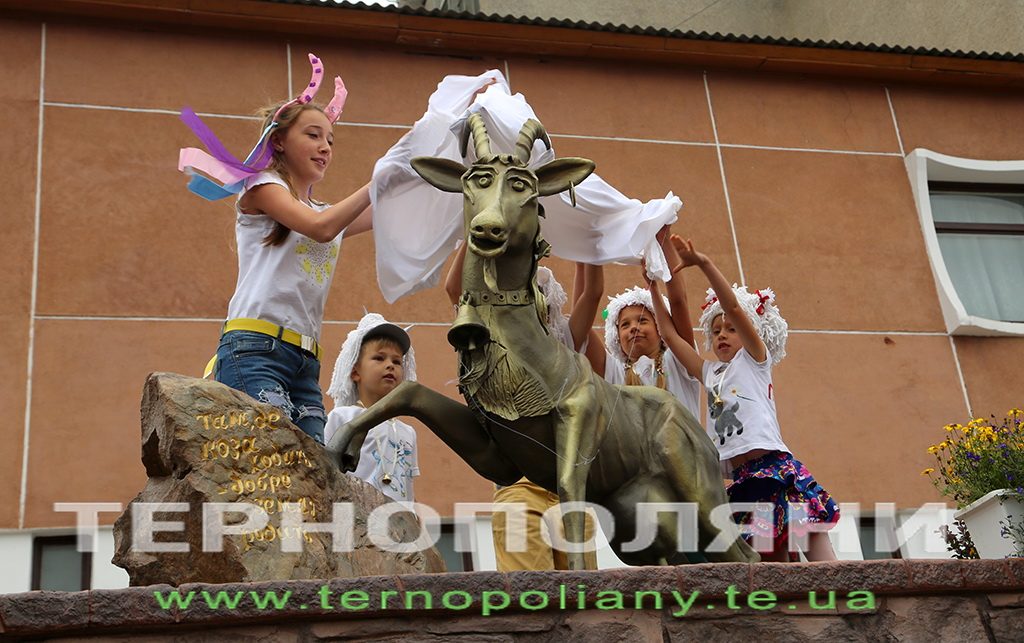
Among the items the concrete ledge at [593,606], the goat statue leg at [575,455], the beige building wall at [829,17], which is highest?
the beige building wall at [829,17]

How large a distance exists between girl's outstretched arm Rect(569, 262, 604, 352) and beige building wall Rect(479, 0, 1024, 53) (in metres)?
7.70

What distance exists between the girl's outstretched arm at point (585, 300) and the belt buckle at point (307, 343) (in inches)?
45.9

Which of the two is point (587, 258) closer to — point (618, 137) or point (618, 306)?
point (618, 306)

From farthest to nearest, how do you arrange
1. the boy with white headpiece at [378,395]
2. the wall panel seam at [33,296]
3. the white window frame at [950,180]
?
the white window frame at [950,180] < the wall panel seam at [33,296] < the boy with white headpiece at [378,395]

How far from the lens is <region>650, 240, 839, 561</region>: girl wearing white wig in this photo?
5.90m

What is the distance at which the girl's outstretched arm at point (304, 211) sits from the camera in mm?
5254

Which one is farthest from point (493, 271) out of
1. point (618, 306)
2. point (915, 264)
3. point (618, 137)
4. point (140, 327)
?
point (915, 264)

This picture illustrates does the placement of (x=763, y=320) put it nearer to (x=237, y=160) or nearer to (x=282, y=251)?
(x=282, y=251)

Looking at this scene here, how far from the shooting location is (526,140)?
4.99 m

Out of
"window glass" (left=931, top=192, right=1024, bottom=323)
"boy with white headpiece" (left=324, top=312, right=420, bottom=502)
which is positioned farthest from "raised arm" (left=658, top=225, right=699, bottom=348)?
"window glass" (left=931, top=192, right=1024, bottom=323)

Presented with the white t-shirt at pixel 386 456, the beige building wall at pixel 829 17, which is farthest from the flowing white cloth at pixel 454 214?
the beige building wall at pixel 829 17

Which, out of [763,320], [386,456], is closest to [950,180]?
[763,320]

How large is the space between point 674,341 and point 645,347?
0.22 metres

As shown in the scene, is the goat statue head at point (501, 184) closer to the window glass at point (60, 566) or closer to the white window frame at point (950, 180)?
the window glass at point (60, 566)
